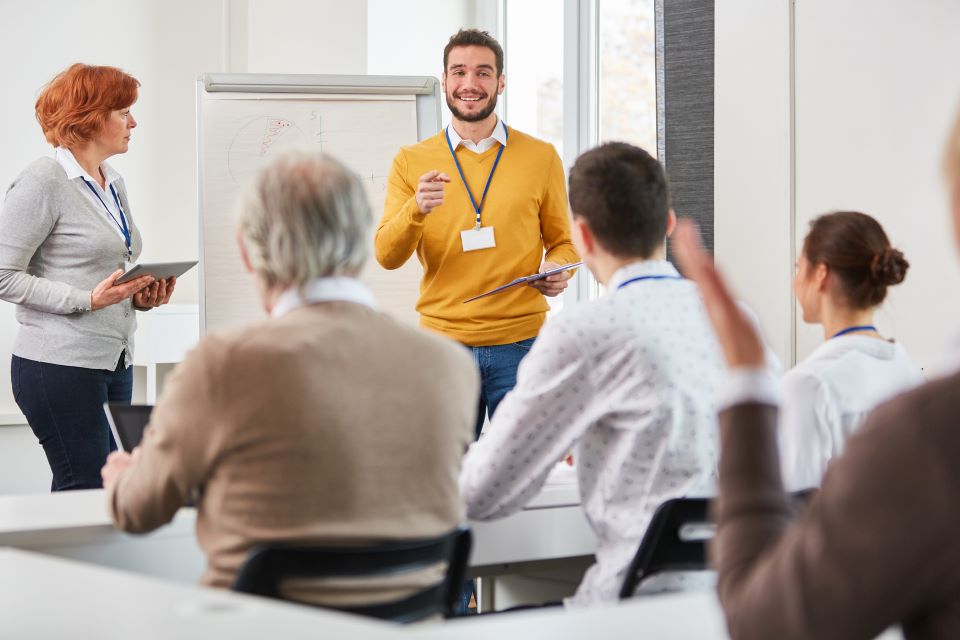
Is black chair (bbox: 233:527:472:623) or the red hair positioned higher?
the red hair

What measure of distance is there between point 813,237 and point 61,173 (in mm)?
2162

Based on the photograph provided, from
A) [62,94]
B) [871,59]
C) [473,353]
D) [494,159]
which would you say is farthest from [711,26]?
[62,94]

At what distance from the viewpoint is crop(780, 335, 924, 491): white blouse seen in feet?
6.45

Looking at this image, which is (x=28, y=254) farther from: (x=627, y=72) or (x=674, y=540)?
(x=627, y=72)

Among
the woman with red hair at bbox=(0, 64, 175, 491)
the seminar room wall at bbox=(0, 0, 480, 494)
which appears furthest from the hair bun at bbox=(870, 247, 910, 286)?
the seminar room wall at bbox=(0, 0, 480, 494)

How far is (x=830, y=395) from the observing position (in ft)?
6.58

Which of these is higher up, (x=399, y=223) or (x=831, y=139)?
(x=831, y=139)

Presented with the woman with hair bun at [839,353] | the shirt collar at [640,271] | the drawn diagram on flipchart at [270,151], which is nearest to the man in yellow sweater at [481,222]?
the drawn diagram on flipchart at [270,151]

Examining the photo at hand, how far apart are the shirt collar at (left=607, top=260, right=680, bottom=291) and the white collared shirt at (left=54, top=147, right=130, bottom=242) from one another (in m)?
1.96

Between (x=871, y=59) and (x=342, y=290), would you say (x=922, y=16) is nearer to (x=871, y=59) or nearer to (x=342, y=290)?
(x=871, y=59)

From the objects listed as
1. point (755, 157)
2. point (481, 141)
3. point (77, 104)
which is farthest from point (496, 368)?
point (77, 104)

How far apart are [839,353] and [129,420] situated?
142 centimetres

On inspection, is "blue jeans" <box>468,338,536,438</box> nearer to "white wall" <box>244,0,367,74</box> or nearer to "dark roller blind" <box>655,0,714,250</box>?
"dark roller blind" <box>655,0,714,250</box>

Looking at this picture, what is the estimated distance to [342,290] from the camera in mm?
1445
